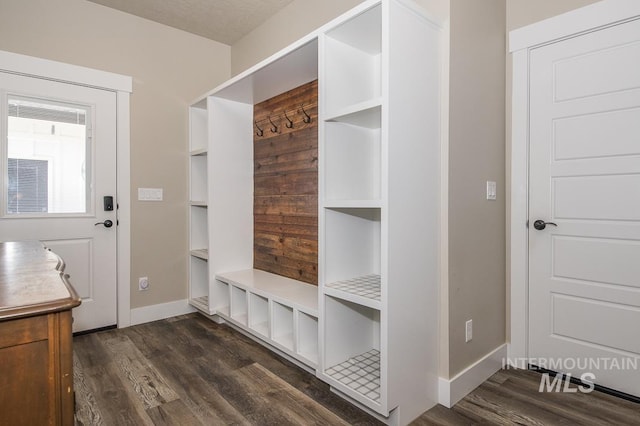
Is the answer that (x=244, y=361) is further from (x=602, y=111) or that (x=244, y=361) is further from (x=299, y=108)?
(x=602, y=111)

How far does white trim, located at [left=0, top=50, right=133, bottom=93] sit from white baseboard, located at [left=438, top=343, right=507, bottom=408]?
10.8ft

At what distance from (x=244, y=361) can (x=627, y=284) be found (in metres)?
2.32

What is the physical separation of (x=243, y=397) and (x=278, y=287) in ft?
2.66

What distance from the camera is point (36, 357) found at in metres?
0.89

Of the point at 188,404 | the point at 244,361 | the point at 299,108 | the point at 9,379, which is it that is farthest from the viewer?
the point at 299,108

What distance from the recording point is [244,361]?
2.41m

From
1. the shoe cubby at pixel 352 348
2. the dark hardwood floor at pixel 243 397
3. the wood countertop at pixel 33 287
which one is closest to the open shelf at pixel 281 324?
the dark hardwood floor at pixel 243 397

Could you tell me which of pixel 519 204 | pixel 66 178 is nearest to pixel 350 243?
pixel 519 204

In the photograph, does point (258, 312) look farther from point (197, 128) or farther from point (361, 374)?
point (197, 128)

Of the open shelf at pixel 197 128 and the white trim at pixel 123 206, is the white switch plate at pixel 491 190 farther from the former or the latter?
the white trim at pixel 123 206

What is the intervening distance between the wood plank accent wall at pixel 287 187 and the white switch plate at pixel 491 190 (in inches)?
45.6

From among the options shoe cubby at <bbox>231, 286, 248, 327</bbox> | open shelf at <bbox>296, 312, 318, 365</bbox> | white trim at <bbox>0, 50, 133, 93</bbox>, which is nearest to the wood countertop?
open shelf at <bbox>296, 312, 318, 365</bbox>

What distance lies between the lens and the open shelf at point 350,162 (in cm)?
196

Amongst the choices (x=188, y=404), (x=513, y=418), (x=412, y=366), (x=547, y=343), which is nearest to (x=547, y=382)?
(x=547, y=343)
